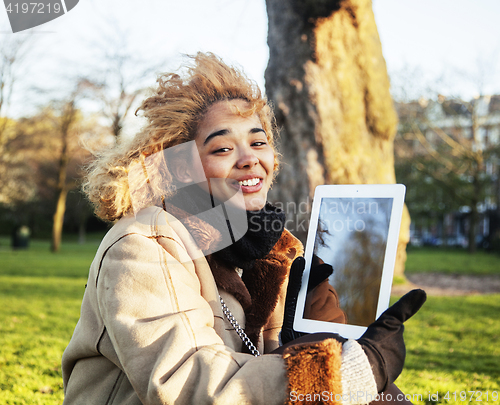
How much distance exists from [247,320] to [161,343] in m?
0.73

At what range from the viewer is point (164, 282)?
151cm

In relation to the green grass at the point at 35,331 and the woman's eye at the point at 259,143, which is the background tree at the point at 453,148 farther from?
the woman's eye at the point at 259,143

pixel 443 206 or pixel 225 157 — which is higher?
pixel 225 157

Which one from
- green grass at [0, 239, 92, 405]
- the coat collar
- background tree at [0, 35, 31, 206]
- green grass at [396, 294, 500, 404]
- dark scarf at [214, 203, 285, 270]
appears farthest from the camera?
background tree at [0, 35, 31, 206]

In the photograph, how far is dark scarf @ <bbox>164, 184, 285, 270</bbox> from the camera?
6.49 feet

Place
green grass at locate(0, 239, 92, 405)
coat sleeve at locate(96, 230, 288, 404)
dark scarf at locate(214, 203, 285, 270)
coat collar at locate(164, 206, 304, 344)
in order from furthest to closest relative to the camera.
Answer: green grass at locate(0, 239, 92, 405) → dark scarf at locate(214, 203, 285, 270) → coat collar at locate(164, 206, 304, 344) → coat sleeve at locate(96, 230, 288, 404)

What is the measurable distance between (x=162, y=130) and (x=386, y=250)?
1.19 m

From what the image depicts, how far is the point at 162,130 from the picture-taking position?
83.2 inches

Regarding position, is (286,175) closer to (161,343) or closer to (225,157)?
(225,157)

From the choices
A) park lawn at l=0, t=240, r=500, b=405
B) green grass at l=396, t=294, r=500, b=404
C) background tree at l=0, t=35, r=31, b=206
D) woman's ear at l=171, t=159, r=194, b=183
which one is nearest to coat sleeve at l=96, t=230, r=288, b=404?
woman's ear at l=171, t=159, r=194, b=183

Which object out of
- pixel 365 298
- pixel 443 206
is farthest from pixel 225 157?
pixel 443 206

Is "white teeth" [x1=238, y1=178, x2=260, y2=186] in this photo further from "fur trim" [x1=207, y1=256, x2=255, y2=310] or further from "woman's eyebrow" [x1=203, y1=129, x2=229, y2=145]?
"fur trim" [x1=207, y1=256, x2=255, y2=310]

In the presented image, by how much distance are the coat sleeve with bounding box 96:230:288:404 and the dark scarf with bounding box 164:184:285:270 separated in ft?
1.33

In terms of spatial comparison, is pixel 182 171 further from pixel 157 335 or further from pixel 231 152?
pixel 157 335
